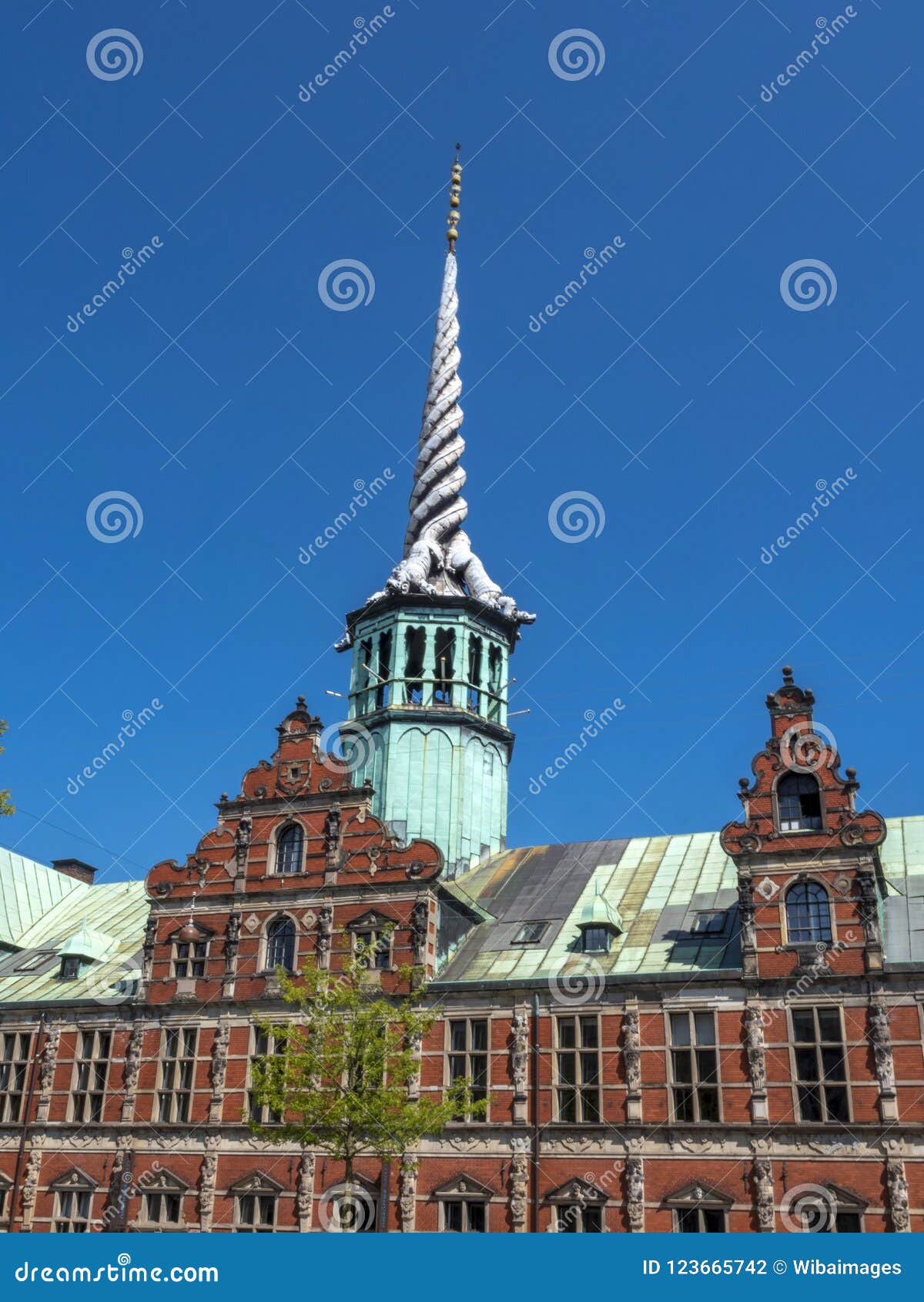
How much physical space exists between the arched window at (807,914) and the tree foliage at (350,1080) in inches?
436

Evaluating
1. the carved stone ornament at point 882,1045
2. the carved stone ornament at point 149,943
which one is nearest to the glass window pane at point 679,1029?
the carved stone ornament at point 882,1045

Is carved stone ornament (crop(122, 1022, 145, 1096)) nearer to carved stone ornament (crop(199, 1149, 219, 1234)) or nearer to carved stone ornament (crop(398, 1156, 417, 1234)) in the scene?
carved stone ornament (crop(199, 1149, 219, 1234))

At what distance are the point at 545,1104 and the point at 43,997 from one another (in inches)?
850

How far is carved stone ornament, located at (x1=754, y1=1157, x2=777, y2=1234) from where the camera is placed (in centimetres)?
3431

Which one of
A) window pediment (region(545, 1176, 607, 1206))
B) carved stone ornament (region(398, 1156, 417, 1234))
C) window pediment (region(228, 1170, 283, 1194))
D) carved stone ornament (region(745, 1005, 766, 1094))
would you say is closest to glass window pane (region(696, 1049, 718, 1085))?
carved stone ornament (region(745, 1005, 766, 1094))

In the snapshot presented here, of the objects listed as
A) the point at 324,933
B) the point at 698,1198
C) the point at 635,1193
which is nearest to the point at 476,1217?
the point at 635,1193

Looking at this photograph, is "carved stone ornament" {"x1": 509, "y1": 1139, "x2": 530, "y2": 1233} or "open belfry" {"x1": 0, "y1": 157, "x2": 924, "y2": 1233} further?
"carved stone ornament" {"x1": 509, "y1": 1139, "x2": 530, "y2": 1233}

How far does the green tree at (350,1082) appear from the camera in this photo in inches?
1341

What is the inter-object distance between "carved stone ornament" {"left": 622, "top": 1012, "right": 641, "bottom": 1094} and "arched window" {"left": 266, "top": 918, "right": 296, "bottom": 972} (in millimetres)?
12727

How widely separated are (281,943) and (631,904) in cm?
1298

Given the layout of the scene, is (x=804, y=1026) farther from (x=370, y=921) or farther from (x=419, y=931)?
(x=370, y=921)

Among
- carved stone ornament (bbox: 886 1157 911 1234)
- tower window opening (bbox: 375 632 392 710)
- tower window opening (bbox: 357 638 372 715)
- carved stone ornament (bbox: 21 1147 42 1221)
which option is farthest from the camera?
tower window opening (bbox: 357 638 372 715)

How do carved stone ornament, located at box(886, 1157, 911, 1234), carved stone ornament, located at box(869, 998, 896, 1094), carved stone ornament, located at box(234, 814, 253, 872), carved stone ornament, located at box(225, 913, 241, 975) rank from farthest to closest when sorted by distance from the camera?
carved stone ornament, located at box(234, 814, 253, 872) < carved stone ornament, located at box(225, 913, 241, 975) < carved stone ornament, located at box(869, 998, 896, 1094) < carved stone ornament, located at box(886, 1157, 911, 1234)

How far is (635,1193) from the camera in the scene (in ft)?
118
